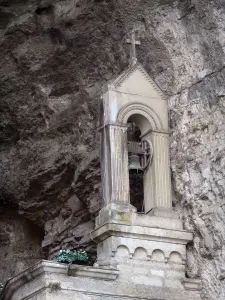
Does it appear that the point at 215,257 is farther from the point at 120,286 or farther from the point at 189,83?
the point at 189,83

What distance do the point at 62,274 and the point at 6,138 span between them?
368cm

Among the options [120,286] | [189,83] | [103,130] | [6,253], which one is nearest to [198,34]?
[189,83]

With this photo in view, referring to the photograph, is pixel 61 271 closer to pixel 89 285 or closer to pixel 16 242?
pixel 89 285

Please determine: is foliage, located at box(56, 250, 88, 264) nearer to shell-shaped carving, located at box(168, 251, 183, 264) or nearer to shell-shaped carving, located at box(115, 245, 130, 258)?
shell-shaped carving, located at box(115, 245, 130, 258)

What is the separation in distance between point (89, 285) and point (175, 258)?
3.83 feet

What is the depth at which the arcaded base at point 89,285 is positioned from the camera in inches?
395

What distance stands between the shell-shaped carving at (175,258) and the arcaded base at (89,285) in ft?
0.51

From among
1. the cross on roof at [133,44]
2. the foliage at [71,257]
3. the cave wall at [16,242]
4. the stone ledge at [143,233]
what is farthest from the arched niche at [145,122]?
the cave wall at [16,242]

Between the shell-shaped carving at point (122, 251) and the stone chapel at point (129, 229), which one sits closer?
the stone chapel at point (129, 229)

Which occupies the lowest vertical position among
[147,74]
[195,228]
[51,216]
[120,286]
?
[120,286]

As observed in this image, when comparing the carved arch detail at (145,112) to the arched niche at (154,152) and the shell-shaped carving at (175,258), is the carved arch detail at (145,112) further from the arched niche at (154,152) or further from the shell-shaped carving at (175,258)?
the shell-shaped carving at (175,258)

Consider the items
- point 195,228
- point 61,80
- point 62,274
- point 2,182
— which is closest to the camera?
point 62,274

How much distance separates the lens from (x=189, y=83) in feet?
36.9

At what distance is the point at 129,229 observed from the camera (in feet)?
34.8
